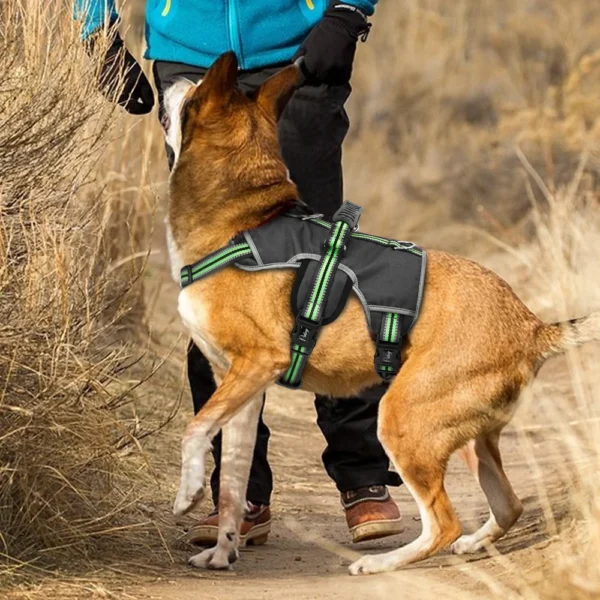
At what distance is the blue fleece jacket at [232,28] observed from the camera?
16.6 ft

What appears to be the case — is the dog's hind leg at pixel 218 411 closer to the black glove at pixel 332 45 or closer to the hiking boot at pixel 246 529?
the hiking boot at pixel 246 529

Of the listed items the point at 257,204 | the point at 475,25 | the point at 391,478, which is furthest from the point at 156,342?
the point at 475,25

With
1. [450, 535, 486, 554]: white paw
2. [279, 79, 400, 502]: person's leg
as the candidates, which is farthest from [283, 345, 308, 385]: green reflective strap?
[450, 535, 486, 554]: white paw

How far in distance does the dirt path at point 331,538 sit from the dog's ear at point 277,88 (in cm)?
145

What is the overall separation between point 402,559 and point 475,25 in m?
12.0

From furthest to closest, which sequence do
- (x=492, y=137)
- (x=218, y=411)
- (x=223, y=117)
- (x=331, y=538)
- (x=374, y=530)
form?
(x=492, y=137) → (x=331, y=538) → (x=374, y=530) → (x=223, y=117) → (x=218, y=411)

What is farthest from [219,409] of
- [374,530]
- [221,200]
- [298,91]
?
[298,91]

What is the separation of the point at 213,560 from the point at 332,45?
74.6 inches

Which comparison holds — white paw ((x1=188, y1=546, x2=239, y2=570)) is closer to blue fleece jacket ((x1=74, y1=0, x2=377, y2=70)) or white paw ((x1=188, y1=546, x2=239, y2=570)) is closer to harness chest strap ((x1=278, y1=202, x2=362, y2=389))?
harness chest strap ((x1=278, y1=202, x2=362, y2=389))

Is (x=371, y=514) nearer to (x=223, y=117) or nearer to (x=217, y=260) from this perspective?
(x=217, y=260)

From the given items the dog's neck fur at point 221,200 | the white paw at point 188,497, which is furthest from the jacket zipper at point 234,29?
the white paw at point 188,497

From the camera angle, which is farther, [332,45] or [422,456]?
[332,45]

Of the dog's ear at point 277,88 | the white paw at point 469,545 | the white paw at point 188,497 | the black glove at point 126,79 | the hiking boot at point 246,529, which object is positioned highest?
the dog's ear at point 277,88

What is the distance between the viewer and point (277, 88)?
4.79 m
